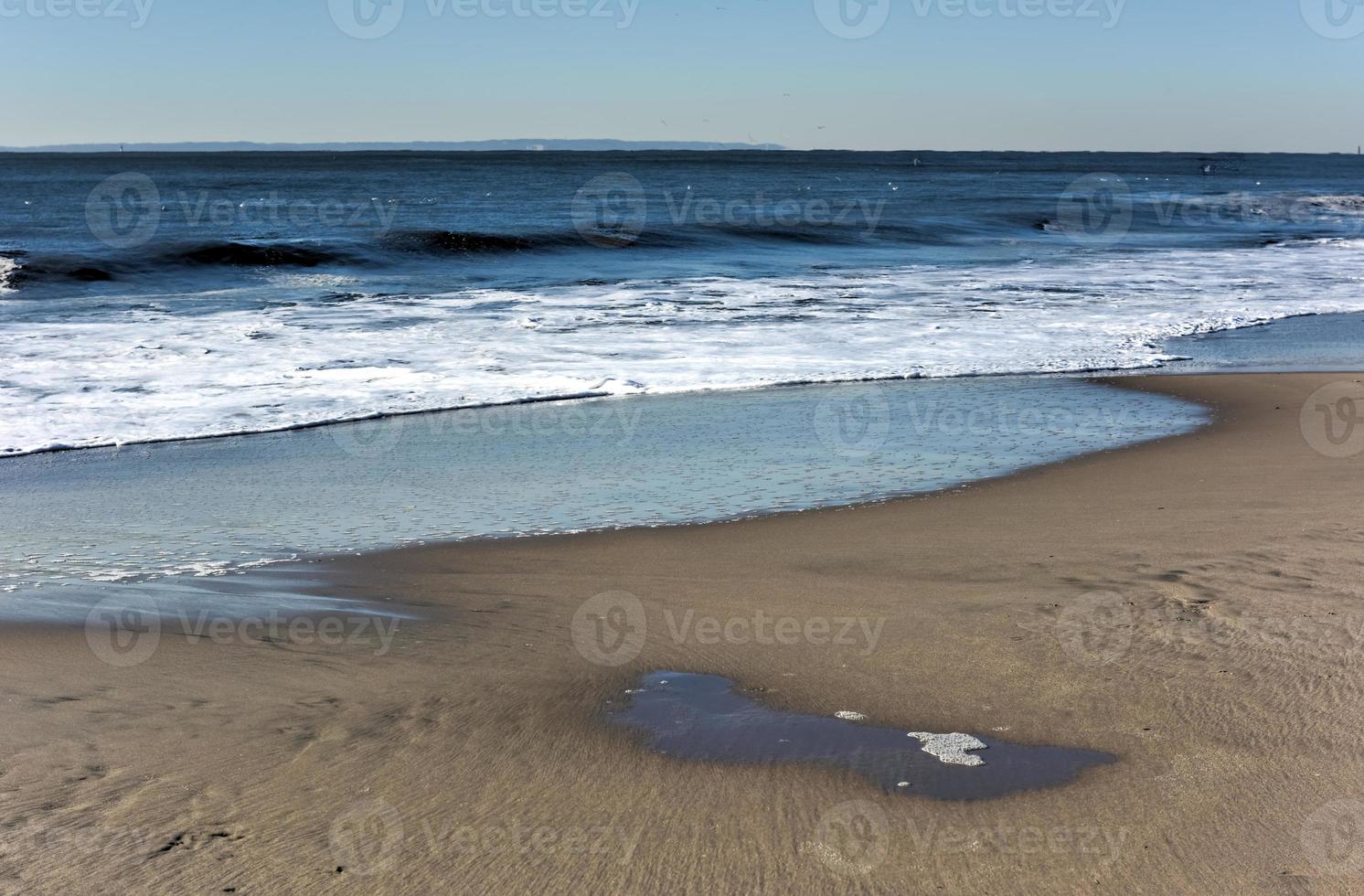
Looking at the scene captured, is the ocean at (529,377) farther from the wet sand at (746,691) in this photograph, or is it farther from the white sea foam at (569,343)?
the wet sand at (746,691)

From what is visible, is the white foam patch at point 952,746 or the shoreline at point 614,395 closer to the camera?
the white foam patch at point 952,746

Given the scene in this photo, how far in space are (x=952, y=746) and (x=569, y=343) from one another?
989 centimetres

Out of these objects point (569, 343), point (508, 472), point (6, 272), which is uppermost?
point (6, 272)

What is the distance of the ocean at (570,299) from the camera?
33.8 feet

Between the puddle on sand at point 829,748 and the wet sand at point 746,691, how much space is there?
2.9 inches

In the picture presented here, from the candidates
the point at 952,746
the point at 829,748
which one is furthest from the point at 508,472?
the point at 952,746

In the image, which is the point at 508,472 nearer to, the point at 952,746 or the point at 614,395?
the point at 614,395

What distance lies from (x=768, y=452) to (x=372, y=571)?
3.21 m

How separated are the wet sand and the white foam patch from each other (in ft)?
0.27

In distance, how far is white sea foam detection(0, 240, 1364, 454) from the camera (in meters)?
9.52

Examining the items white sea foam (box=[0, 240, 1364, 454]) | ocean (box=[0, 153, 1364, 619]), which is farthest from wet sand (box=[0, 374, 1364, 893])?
white sea foam (box=[0, 240, 1364, 454])

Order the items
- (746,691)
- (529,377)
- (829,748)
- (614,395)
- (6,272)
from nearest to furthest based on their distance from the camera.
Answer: (829,748), (746,691), (614,395), (529,377), (6,272)

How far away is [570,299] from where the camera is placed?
56.8 ft

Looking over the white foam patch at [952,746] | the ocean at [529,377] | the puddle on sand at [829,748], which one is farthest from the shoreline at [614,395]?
the white foam patch at [952,746]
